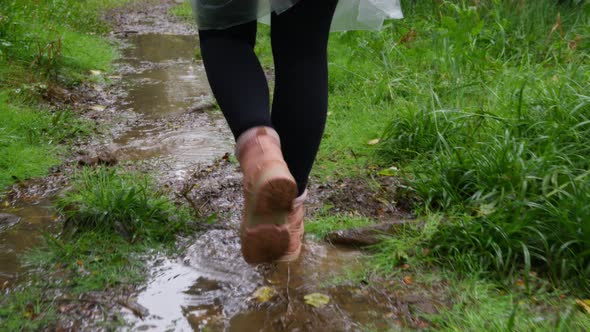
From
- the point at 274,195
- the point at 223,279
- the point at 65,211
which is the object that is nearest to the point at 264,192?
the point at 274,195

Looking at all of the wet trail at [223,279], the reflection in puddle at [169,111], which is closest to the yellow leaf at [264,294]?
the wet trail at [223,279]

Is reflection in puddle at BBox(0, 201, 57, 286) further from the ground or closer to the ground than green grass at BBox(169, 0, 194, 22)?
further from the ground

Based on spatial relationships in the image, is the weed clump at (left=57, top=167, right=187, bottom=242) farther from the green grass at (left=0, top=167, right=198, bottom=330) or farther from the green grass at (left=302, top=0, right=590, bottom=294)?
the green grass at (left=302, top=0, right=590, bottom=294)

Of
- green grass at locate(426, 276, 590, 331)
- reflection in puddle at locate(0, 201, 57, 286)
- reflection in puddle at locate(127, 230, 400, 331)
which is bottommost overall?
reflection in puddle at locate(0, 201, 57, 286)

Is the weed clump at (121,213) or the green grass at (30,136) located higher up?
the weed clump at (121,213)

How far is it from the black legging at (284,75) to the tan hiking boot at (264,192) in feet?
0.15

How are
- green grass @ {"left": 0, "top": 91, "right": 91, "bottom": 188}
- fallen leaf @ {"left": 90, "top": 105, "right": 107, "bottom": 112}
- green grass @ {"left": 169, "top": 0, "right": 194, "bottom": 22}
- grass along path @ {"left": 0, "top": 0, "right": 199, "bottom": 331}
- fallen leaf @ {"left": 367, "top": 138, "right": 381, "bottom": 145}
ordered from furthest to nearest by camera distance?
green grass @ {"left": 169, "top": 0, "right": 194, "bottom": 22} → fallen leaf @ {"left": 90, "top": 105, "right": 107, "bottom": 112} → fallen leaf @ {"left": 367, "top": 138, "right": 381, "bottom": 145} → green grass @ {"left": 0, "top": 91, "right": 91, "bottom": 188} → grass along path @ {"left": 0, "top": 0, "right": 199, "bottom": 331}

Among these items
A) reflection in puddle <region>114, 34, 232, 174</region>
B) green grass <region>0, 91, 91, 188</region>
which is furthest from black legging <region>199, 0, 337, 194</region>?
green grass <region>0, 91, 91, 188</region>

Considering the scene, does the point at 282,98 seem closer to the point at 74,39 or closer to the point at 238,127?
the point at 238,127

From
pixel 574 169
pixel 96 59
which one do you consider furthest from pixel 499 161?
pixel 96 59

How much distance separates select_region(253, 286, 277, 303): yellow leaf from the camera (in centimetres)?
140

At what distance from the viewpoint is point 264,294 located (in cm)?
142

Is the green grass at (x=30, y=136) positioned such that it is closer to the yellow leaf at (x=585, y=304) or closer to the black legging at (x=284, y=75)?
the black legging at (x=284, y=75)

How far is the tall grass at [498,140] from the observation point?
1487 millimetres
